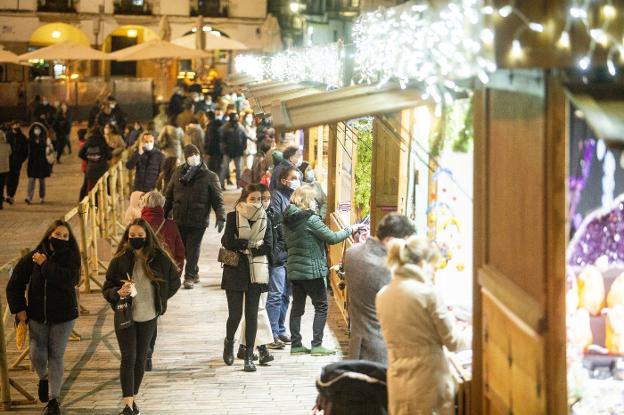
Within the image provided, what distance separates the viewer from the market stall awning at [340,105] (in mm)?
6871

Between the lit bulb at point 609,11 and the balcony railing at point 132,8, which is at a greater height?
the balcony railing at point 132,8

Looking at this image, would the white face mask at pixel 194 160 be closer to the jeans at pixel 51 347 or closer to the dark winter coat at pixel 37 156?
the jeans at pixel 51 347

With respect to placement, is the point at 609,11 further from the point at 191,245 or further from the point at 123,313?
the point at 191,245

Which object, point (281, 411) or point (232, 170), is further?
point (232, 170)

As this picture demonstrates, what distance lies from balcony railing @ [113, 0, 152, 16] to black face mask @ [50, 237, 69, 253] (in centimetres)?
4412

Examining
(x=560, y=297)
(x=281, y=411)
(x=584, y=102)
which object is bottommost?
(x=281, y=411)

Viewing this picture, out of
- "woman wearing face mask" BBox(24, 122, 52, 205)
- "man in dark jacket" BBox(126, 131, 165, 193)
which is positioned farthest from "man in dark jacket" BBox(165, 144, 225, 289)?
"woman wearing face mask" BBox(24, 122, 52, 205)

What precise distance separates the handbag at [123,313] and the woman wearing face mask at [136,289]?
0.04 metres

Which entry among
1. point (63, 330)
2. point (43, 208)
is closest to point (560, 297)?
point (63, 330)

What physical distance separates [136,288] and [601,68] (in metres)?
4.86

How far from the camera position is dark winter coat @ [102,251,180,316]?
871cm

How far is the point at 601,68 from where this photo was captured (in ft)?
16.2

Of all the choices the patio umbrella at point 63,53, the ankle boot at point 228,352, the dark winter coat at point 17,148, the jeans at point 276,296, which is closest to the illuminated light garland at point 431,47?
the jeans at point 276,296

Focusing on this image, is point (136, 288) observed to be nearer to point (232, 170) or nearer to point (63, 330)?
point (63, 330)
